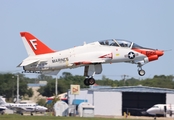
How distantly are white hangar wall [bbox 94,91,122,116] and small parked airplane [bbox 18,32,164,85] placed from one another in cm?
6463

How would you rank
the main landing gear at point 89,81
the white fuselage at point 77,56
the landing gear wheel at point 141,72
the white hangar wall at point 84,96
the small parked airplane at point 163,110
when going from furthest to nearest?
the white hangar wall at point 84,96
the small parked airplane at point 163,110
the landing gear wheel at point 141,72
the main landing gear at point 89,81
the white fuselage at point 77,56

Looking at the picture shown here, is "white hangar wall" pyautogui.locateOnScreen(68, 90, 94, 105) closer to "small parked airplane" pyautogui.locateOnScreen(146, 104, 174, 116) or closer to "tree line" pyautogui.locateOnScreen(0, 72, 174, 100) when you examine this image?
"small parked airplane" pyautogui.locateOnScreen(146, 104, 174, 116)

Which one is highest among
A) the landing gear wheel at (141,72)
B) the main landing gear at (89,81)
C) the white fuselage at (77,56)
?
the white fuselage at (77,56)

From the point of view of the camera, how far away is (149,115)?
126 meters

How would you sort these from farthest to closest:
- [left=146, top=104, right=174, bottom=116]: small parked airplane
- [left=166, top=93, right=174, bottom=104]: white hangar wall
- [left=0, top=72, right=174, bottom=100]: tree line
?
→ [left=0, top=72, right=174, bottom=100]: tree line, [left=166, top=93, right=174, bottom=104]: white hangar wall, [left=146, top=104, right=174, bottom=116]: small parked airplane

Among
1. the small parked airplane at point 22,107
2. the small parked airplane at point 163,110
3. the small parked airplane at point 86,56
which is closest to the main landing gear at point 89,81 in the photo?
the small parked airplane at point 86,56

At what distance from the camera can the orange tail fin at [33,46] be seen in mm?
58000

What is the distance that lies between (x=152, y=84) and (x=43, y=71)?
376ft

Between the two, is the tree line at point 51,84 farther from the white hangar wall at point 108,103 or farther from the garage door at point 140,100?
the white hangar wall at point 108,103

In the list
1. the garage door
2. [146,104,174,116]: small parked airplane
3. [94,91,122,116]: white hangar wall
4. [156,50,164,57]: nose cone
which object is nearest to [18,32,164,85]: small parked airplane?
[156,50,164,57]: nose cone

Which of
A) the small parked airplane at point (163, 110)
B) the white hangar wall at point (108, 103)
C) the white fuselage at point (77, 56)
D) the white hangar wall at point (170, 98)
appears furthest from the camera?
the white hangar wall at point (108, 103)

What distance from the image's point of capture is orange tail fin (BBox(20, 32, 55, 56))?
5800 cm

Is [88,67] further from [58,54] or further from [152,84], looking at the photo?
[152,84]

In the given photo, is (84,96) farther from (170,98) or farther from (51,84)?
(51,84)
